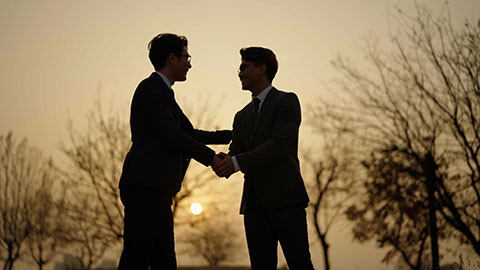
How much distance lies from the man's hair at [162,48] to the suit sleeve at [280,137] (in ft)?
3.33

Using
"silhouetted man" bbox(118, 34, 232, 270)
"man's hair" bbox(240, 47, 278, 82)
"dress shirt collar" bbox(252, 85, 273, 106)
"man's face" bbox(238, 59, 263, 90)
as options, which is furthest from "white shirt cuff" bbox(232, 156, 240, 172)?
Answer: "man's hair" bbox(240, 47, 278, 82)

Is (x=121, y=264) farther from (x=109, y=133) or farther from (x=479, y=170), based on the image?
(x=109, y=133)

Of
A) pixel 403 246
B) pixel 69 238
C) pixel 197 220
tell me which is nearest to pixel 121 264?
pixel 403 246

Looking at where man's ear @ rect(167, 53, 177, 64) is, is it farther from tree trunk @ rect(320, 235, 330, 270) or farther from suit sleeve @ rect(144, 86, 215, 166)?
tree trunk @ rect(320, 235, 330, 270)

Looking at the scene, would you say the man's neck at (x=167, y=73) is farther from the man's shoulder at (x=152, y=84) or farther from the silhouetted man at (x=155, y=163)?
the man's shoulder at (x=152, y=84)

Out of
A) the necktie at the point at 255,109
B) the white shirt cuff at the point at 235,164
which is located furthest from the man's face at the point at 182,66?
the white shirt cuff at the point at 235,164

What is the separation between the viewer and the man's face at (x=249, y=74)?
5242mm

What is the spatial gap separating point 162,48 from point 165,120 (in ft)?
2.29

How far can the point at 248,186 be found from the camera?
5066 millimetres

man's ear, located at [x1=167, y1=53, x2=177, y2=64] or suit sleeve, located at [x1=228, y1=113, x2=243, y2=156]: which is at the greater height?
man's ear, located at [x1=167, y1=53, x2=177, y2=64]

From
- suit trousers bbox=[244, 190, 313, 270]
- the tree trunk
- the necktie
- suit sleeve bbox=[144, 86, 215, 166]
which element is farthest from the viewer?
the tree trunk

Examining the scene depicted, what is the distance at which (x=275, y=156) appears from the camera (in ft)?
16.0

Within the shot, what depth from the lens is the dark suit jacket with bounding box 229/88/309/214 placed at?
→ 15.9 ft

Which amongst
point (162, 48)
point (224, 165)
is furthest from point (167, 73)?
point (224, 165)
